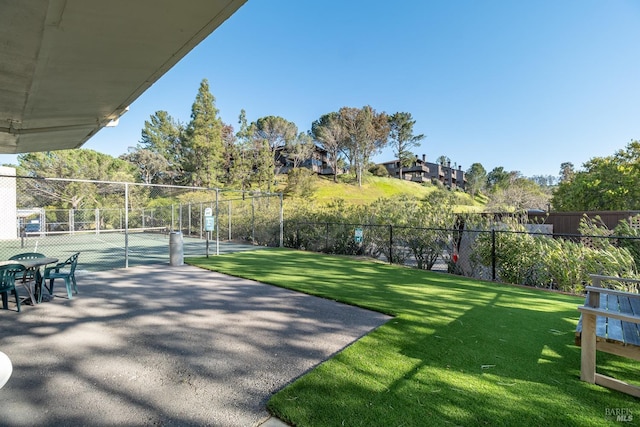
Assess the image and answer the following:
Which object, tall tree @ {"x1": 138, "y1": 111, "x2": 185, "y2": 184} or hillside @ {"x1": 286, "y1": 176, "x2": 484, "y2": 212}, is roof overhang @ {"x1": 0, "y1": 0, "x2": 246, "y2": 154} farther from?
tall tree @ {"x1": 138, "y1": 111, "x2": 185, "y2": 184}

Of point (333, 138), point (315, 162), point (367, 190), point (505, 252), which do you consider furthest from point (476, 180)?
point (505, 252)

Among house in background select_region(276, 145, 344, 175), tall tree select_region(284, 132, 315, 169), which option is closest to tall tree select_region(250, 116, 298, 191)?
tall tree select_region(284, 132, 315, 169)

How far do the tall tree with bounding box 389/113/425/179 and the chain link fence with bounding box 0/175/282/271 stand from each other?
37818 millimetres

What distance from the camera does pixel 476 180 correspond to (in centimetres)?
6072

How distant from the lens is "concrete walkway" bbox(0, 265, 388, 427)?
2.22 m

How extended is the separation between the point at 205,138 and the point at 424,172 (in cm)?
4874

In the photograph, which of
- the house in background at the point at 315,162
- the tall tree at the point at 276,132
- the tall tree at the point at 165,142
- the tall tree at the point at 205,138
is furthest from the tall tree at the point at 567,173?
the tall tree at the point at 165,142

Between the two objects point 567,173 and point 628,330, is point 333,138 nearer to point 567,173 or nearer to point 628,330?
point 567,173

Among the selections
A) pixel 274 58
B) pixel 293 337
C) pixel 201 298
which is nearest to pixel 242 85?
pixel 274 58

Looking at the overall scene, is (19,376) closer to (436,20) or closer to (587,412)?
(587,412)

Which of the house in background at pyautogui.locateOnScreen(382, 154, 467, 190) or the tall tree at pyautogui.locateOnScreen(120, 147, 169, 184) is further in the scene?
the house in background at pyautogui.locateOnScreen(382, 154, 467, 190)

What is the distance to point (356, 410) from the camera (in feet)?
7.06

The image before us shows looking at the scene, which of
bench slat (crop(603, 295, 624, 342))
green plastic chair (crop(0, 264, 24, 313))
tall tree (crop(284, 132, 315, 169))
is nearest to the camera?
bench slat (crop(603, 295, 624, 342))

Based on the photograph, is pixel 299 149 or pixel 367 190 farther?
pixel 299 149
